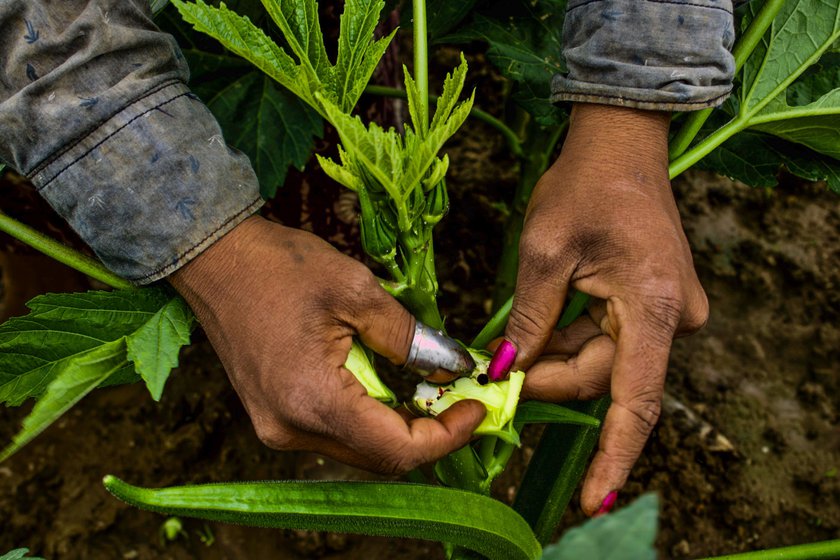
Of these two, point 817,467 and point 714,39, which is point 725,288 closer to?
point 817,467

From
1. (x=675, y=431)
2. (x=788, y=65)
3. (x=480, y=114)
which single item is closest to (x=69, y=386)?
(x=480, y=114)

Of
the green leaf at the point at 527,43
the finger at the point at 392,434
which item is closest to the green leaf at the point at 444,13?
the green leaf at the point at 527,43

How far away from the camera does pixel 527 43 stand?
1603 mm

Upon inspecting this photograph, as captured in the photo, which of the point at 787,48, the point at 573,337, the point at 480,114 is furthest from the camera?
the point at 480,114

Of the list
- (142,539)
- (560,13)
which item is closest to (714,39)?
(560,13)

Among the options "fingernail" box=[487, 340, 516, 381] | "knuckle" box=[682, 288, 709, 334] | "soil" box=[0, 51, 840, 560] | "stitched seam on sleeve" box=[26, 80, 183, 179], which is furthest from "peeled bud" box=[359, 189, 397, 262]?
"soil" box=[0, 51, 840, 560]

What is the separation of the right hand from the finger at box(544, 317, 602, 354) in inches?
8.0

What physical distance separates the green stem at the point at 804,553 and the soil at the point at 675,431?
27.0 inches

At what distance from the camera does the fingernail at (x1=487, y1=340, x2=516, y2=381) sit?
3.91 ft

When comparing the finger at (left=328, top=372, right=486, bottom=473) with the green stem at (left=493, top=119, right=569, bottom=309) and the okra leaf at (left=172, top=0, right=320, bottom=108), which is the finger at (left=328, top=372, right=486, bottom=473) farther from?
the green stem at (left=493, top=119, right=569, bottom=309)

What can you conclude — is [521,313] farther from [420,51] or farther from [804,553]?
[804,553]

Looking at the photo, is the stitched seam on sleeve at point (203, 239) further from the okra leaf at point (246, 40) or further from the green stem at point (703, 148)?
the green stem at point (703, 148)

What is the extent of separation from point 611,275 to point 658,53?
1.21 feet

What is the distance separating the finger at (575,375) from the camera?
46.0 inches
